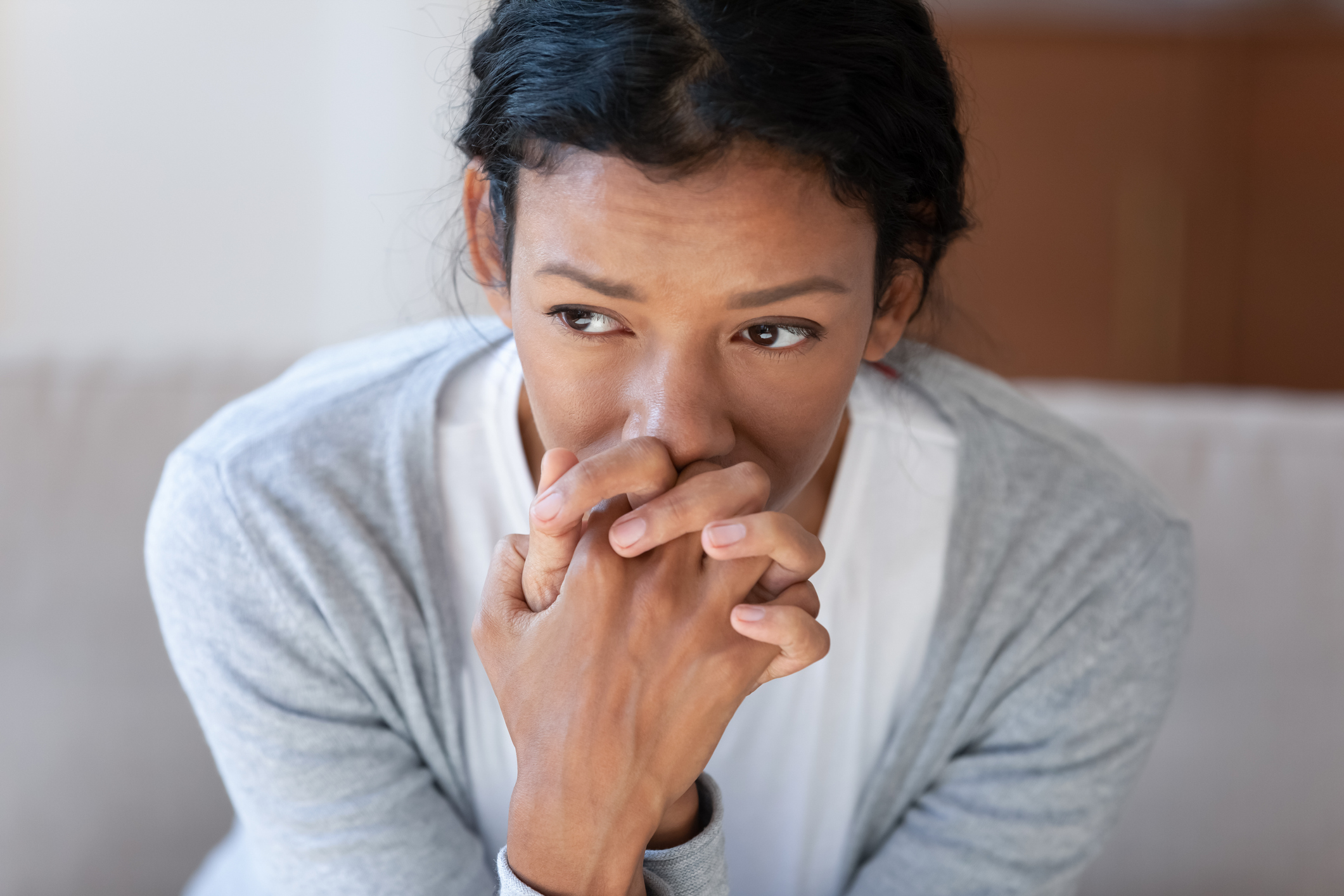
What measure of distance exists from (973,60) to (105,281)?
2016 millimetres

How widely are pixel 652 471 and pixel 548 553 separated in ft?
0.35

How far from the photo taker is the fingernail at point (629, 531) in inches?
30.6

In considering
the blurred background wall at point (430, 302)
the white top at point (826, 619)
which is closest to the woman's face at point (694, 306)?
the white top at point (826, 619)

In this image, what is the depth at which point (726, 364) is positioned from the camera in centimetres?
80

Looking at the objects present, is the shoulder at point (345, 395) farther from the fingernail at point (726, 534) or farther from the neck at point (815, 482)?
the fingernail at point (726, 534)

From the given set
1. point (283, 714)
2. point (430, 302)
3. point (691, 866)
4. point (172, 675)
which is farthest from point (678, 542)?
point (430, 302)

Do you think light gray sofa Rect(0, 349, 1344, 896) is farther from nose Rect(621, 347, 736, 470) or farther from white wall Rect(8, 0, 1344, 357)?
white wall Rect(8, 0, 1344, 357)

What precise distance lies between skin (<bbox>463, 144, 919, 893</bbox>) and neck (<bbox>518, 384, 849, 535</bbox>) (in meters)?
0.19

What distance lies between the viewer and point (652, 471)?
769 mm

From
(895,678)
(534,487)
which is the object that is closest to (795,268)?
(534,487)

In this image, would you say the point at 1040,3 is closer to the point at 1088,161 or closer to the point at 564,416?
the point at 1088,161

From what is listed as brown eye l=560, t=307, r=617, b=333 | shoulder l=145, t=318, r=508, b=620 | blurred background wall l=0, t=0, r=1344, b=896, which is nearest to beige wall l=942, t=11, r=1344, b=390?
blurred background wall l=0, t=0, r=1344, b=896

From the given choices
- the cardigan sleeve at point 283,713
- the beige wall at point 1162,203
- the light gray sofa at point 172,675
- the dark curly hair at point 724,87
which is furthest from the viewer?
the beige wall at point 1162,203

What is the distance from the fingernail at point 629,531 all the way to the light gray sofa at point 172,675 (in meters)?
0.80
